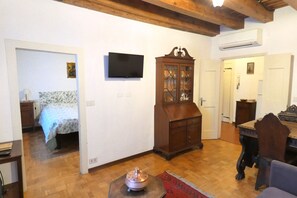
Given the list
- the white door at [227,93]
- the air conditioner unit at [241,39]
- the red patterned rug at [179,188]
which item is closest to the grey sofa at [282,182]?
the red patterned rug at [179,188]

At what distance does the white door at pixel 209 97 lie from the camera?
14.4ft

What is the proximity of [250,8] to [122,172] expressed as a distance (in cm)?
351

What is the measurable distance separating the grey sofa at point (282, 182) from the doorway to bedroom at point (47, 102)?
133 inches

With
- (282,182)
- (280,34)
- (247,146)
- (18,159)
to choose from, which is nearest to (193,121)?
(247,146)

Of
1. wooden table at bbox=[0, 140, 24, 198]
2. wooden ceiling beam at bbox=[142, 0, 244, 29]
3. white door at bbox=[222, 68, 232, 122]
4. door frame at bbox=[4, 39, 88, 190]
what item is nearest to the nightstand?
door frame at bbox=[4, 39, 88, 190]

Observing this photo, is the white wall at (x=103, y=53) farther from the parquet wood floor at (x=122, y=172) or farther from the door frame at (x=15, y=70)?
the parquet wood floor at (x=122, y=172)

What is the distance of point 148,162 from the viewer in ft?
10.9

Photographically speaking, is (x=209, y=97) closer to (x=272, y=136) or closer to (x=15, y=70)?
(x=272, y=136)

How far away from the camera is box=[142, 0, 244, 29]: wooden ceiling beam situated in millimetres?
2564

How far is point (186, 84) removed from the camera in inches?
158

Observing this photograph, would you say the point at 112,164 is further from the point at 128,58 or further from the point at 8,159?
the point at 128,58

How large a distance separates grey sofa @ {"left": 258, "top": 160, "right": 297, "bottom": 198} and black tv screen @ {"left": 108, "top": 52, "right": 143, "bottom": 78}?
96.3 inches

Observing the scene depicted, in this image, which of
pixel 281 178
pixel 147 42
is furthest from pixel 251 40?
pixel 281 178

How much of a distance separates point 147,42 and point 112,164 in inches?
95.9
